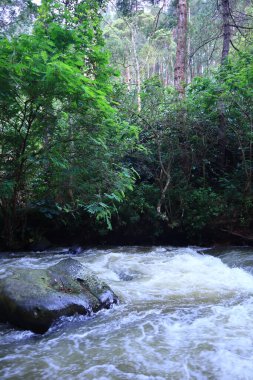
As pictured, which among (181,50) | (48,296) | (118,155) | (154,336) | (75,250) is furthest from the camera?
(181,50)

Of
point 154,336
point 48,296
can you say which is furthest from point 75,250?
point 154,336

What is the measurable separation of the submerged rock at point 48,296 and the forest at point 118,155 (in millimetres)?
1513

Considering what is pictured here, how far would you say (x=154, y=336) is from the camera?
4039mm

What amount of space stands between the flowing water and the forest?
2.00 m

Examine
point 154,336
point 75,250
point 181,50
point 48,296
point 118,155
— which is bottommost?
point 154,336

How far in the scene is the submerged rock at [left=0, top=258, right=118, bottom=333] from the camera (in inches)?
168

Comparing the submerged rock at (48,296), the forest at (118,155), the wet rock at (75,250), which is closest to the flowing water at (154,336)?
the submerged rock at (48,296)

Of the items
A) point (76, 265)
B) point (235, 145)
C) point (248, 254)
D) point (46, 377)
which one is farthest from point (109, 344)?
point (235, 145)

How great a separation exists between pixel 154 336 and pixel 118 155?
4554 millimetres

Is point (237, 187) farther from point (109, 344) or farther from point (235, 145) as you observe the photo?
point (109, 344)

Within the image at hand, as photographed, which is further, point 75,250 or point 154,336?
point 75,250

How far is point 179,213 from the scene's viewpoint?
32.4 feet

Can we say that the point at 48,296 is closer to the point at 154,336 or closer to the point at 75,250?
the point at 154,336

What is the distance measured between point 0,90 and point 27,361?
4.08 metres
